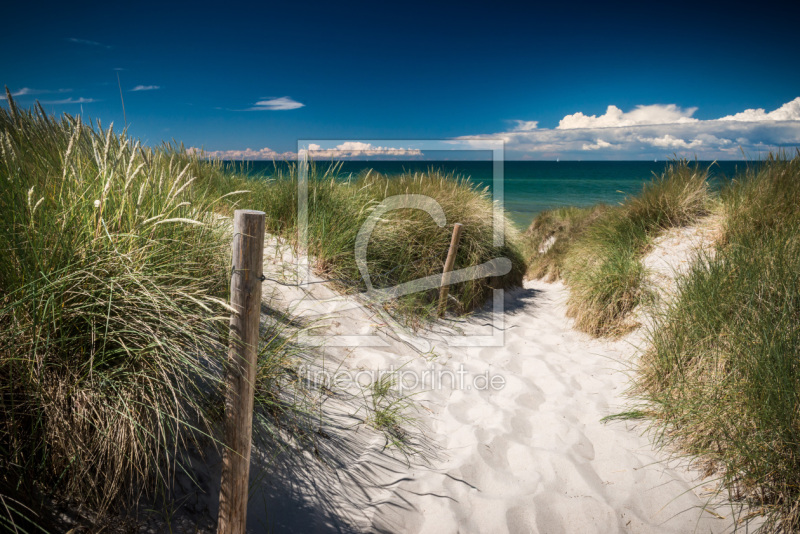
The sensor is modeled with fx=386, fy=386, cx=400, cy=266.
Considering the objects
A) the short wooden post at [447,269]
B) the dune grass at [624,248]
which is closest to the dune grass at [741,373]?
the dune grass at [624,248]

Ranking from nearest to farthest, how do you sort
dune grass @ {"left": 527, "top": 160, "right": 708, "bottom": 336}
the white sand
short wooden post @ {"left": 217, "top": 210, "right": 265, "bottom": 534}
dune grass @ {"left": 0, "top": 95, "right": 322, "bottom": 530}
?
dune grass @ {"left": 0, "top": 95, "right": 322, "bottom": 530}, short wooden post @ {"left": 217, "top": 210, "right": 265, "bottom": 534}, the white sand, dune grass @ {"left": 527, "top": 160, "right": 708, "bottom": 336}

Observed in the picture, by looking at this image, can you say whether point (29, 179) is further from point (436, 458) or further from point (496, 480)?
point (496, 480)

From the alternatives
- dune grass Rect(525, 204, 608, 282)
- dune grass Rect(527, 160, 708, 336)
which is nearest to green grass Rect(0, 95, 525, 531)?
dune grass Rect(527, 160, 708, 336)

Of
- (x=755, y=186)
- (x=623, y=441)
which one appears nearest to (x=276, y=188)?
(x=623, y=441)

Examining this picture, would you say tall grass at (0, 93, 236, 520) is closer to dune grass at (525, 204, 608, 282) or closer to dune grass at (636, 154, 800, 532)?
dune grass at (636, 154, 800, 532)

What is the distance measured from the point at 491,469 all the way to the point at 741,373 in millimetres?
1926

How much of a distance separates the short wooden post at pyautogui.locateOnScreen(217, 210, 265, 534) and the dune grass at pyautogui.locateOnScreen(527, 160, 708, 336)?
16.2 ft

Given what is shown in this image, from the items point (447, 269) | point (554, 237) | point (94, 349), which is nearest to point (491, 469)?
point (94, 349)

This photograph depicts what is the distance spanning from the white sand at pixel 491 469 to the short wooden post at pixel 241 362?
0.43m

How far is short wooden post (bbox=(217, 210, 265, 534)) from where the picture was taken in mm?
1890

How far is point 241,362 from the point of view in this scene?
198 cm

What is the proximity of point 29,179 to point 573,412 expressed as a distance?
4619 mm

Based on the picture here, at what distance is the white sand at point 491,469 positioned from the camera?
99.2 inches

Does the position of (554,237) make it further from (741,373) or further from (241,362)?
(241,362)
